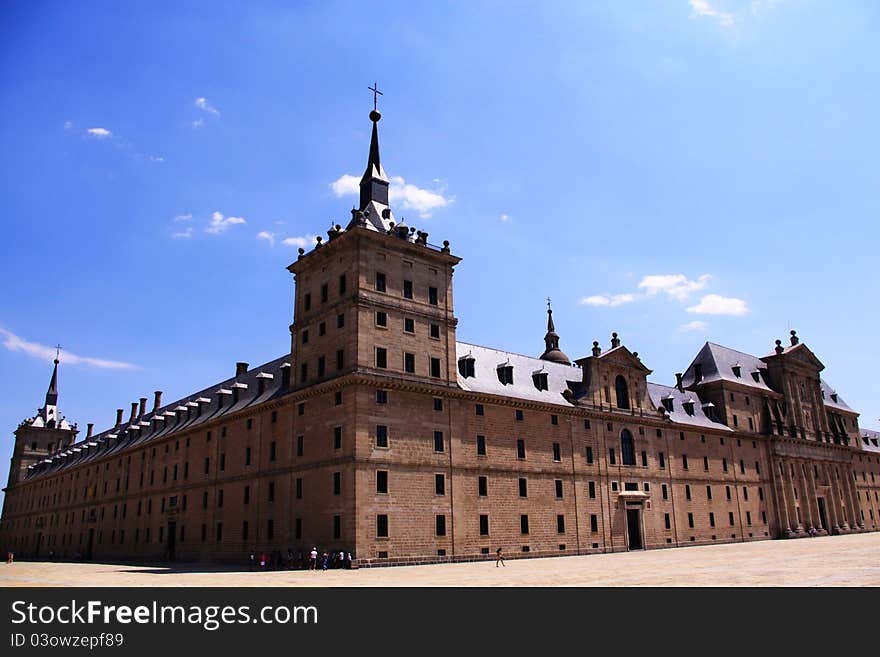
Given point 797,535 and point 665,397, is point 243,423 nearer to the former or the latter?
point 665,397

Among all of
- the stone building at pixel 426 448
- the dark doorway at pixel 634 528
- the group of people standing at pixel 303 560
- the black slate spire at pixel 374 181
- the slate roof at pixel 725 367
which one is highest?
the black slate spire at pixel 374 181


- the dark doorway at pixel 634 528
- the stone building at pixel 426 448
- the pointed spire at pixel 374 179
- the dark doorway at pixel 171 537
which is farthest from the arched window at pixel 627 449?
the dark doorway at pixel 171 537

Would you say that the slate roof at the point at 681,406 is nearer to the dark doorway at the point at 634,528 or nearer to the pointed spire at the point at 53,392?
the dark doorway at the point at 634,528

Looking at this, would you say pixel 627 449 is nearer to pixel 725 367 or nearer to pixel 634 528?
pixel 634 528

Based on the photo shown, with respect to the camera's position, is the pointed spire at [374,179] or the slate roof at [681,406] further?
the slate roof at [681,406]

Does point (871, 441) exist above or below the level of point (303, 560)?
above

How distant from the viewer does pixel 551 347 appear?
300 ft

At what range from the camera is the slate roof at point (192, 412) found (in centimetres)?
5991

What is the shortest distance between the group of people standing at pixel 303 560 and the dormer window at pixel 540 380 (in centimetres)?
2434

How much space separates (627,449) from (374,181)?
108 ft

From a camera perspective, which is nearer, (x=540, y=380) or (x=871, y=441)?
(x=540, y=380)

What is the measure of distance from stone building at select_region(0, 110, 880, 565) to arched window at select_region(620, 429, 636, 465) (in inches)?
9.0

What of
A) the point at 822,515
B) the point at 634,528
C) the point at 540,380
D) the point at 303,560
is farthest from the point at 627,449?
the point at 822,515
